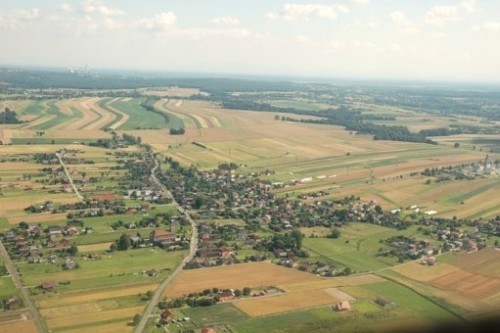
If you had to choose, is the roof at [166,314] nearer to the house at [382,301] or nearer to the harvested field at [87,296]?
the harvested field at [87,296]

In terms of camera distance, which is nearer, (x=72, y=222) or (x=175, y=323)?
(x=175, y=323)

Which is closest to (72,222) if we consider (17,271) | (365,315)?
(17,271)

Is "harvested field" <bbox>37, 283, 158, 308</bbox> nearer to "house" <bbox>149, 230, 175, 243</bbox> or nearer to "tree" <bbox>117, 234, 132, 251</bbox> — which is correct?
"tree" <bbox>117, 234, 132, 251</bbox>

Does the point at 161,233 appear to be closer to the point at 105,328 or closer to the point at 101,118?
the point at 105,328

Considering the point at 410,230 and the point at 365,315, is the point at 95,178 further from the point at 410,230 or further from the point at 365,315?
the point at 365,315

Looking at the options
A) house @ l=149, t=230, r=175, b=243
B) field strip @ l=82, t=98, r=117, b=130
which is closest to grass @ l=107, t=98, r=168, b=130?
field strip @ l=82, t=98, r=117, b=130

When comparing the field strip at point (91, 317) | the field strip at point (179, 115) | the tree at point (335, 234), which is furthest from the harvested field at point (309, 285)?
the field strip at point (179, 115)
